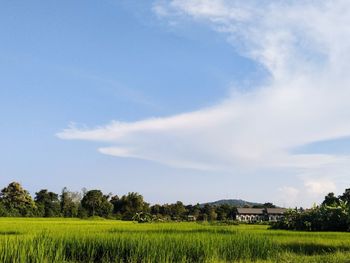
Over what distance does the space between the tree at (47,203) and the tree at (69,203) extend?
33.6 inches

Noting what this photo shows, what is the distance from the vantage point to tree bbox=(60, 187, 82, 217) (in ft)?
208

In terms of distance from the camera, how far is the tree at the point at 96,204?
66.2 meters

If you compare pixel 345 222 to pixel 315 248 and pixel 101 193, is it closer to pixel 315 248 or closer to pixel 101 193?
pixel 315 248

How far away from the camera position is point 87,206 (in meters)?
67.6

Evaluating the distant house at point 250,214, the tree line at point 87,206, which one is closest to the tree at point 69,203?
the tree line at point 87,206

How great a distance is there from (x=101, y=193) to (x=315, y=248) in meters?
55.3

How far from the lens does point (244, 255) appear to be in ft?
42.3

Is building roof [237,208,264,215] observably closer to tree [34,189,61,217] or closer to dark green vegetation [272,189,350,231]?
tree [34,189,61,217]

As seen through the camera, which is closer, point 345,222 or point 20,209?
point 345,222

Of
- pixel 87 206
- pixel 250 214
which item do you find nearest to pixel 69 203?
pixel 87 206

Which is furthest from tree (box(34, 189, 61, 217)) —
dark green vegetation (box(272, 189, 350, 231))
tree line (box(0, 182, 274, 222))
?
dark green vegetation (box(272, 189, 350, 231))

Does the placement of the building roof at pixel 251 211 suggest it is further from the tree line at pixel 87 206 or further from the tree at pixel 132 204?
the tree at pixel 132 204

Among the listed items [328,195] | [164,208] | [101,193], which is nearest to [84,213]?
[101,193]

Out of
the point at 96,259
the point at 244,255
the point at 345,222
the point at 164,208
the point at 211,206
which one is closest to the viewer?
the point at 96,259
